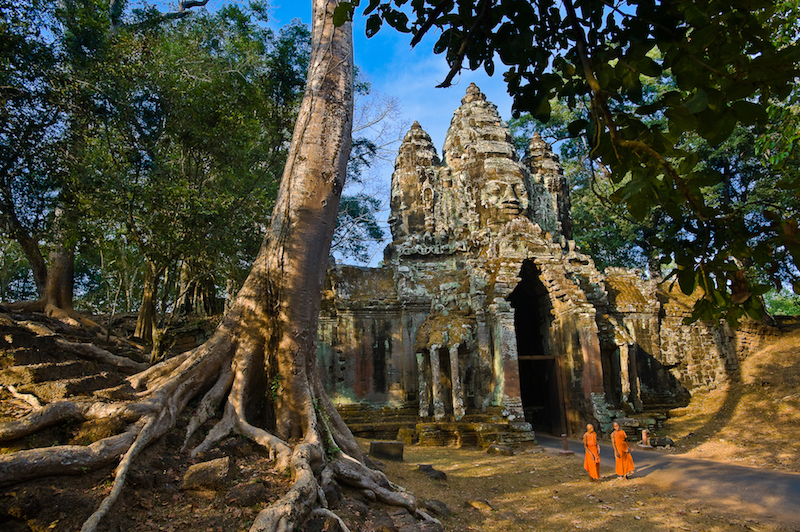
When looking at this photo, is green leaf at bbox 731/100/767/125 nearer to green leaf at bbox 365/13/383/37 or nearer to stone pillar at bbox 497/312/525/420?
green leaf at bbox 365/13/383/37

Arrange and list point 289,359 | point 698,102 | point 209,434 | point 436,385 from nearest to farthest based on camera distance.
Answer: point 698,102 → point 209,434 → point 289,359 → point 436,385

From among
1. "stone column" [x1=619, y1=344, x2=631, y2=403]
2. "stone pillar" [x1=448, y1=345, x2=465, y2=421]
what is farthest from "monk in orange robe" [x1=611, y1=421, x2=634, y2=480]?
"stone column" [x1=619, y1=344, x2=631, y2=403]

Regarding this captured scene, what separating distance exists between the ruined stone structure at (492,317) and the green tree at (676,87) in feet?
33.7

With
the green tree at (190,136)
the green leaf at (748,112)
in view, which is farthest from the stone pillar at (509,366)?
the green leaf at (748,112)

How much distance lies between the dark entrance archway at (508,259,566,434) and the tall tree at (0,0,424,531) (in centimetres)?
861

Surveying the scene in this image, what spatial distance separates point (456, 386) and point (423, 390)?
0.95 m

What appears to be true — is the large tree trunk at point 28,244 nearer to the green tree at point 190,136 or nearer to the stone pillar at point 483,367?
the green tree at point 190,136

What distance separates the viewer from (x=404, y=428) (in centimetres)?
1171

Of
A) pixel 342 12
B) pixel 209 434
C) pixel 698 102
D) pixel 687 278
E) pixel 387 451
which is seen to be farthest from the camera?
pixel 387 451

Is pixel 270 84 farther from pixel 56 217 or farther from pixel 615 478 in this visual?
pixel 615 478

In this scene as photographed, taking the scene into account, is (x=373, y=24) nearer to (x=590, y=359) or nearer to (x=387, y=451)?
(x=387, y=451)

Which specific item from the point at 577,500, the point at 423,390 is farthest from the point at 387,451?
the point at 423,390

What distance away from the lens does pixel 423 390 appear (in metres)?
12.5

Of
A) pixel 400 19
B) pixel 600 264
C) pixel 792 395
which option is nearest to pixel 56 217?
pixel 400 19
